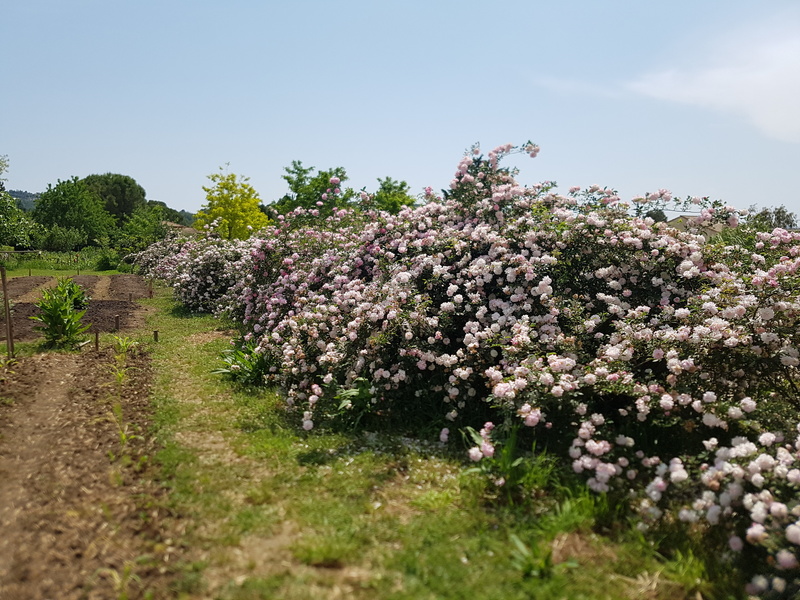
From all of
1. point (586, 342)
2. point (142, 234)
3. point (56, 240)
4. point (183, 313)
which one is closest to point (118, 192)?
point (56, 240)

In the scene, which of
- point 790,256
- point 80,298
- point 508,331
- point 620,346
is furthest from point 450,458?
point 80,298

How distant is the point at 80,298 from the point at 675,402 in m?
11.2

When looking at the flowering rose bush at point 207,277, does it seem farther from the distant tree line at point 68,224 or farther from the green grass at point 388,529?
the distant tree line at point 68,224

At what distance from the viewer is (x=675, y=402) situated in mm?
4184

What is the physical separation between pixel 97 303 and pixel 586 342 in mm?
13210

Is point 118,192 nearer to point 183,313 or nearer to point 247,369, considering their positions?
point 183,313

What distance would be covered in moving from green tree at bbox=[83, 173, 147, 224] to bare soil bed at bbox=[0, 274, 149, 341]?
4825 centimetres

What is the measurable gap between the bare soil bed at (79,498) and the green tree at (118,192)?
2575 inches

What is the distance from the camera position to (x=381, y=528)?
11.3 feet

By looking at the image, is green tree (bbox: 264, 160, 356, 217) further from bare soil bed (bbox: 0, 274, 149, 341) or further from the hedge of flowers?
the hedge of flowers

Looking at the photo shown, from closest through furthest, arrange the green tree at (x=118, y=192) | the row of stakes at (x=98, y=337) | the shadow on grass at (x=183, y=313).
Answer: the row of stakes at (x=98, y=337)
the shadow on grass at (x=183, y=313)
the green tree at (x=118, y=192)

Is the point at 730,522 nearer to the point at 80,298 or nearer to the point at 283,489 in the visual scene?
the point at 283,489

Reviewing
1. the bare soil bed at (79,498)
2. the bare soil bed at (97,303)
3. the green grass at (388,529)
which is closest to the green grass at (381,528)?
the green grass at (388,529)

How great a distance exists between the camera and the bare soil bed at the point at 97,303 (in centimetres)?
1012
